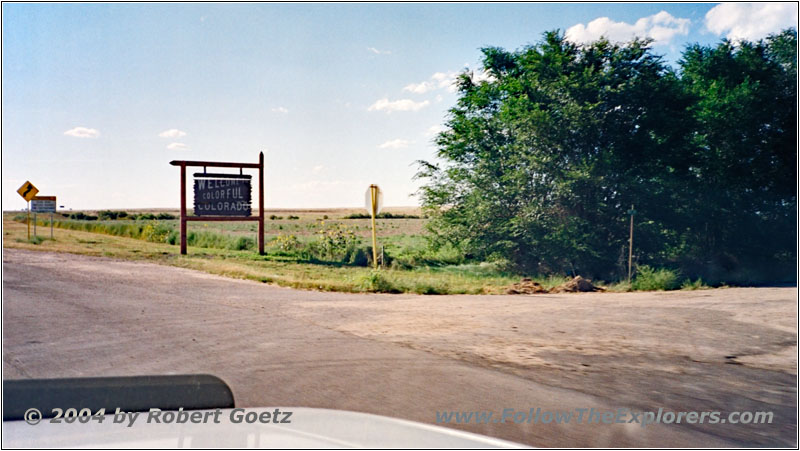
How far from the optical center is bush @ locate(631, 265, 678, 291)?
15266mm

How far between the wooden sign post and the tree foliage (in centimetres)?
566

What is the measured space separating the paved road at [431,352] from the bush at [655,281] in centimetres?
384

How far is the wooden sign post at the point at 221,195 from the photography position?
19047 millimetres

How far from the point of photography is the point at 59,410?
220cm

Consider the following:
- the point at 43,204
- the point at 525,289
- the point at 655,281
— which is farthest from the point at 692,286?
the point at 43,204

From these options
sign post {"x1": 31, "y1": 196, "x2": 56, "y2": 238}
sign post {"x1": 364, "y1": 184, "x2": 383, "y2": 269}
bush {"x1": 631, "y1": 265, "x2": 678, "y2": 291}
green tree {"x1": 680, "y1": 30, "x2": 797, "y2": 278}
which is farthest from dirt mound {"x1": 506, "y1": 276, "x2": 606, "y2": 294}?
sign post {"x1": 31, "y1": 196, "x2": 56, "y2": 238}

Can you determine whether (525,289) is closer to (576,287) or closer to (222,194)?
(576,287)

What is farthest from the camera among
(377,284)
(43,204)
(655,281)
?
(43,204)

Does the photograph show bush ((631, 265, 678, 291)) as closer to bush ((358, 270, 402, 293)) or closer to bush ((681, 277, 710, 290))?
bush ((681, 277, 710, 290))

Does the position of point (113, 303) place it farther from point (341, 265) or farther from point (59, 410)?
point (341, 265)

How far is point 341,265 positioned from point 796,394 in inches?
569

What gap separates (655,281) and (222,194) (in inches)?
531

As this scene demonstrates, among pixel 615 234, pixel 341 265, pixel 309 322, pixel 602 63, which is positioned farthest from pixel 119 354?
pixel 602 63

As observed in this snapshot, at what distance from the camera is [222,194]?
63.9 feet
